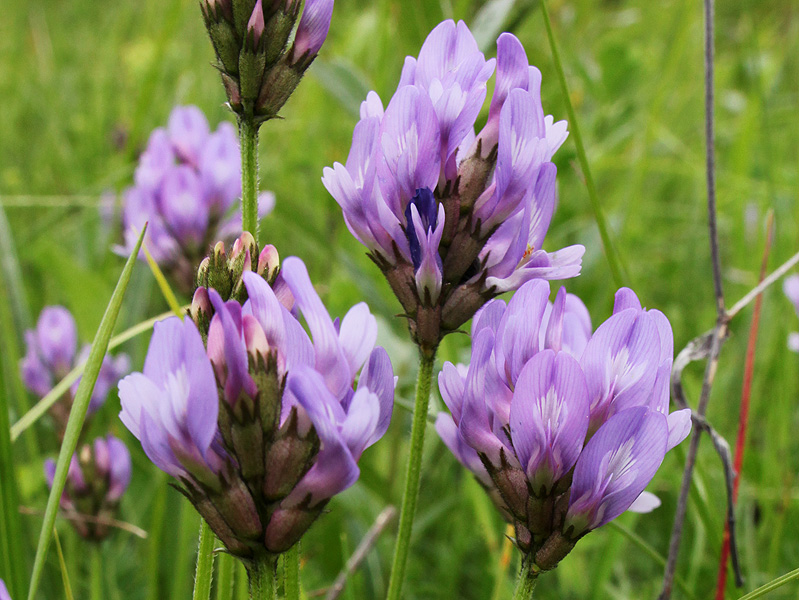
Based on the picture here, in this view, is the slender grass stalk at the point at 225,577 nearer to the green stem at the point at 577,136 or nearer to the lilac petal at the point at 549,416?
the lilac petal at the point at 549,416

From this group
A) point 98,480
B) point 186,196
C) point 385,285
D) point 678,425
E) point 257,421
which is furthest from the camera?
point 385,285

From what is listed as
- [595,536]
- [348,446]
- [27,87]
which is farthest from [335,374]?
[27,87]

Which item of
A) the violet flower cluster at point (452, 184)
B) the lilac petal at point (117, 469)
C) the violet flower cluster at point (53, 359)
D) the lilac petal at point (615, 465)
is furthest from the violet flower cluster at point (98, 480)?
the lilac petal at point (615, 465)

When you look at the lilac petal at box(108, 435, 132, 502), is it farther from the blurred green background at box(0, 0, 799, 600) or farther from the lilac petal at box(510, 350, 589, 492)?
the lilac petal at box(510, 350, 589, 492)

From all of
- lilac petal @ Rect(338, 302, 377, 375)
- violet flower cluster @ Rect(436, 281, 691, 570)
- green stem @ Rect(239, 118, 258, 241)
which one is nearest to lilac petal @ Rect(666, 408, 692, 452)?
violet flower cluster @ Rect(436, 281, 691, 570)

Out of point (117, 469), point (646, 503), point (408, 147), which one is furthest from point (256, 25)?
point (117, 469)

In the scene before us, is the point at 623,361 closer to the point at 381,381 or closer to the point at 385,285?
the point at 381,381

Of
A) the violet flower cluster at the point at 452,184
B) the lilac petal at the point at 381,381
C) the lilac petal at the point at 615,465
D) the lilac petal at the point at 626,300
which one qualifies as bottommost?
the lilac petal at the point at 615,465
